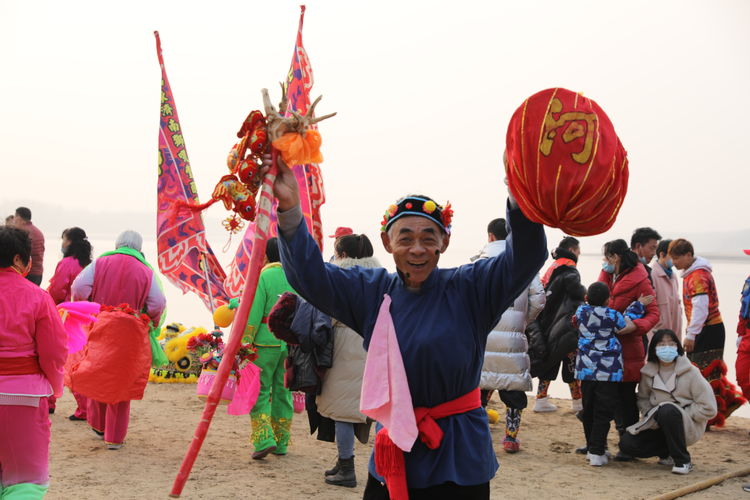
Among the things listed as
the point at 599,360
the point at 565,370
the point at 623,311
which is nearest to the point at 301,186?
the point at 565,370

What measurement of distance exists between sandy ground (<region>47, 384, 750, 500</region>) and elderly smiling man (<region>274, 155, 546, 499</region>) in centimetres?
277

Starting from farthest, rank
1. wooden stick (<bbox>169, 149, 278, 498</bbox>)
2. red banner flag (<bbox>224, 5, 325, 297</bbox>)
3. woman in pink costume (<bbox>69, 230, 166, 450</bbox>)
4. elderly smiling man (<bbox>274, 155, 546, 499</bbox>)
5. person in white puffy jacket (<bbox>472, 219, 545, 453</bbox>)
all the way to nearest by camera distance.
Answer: red banner flag (<bbox>224, 5, 325, 297</bbox>)
person in white puffy jacket (<bbox>472, 219, 545, 453</bbox>)
woman in pink costume (<bbox>69, 230, 166, 450</bbox>)
elderly smiling man (<bbox>274, 155, 546, 499</bbox>)
wooden stick (<bbox>169, 149, 278, 498</bbox>)

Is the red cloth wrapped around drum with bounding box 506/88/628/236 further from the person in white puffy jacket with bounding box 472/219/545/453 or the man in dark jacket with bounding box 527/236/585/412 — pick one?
the man in dark jacket with bounding box 527/236/585/412

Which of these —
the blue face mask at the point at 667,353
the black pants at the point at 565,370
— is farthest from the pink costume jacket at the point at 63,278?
the blue face mask at the point at 667,353

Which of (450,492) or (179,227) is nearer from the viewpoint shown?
(450,492)

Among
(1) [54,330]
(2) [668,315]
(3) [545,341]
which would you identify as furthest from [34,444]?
(2) [668,315]

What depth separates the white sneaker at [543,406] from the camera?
27.0ft

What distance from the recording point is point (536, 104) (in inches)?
93.3

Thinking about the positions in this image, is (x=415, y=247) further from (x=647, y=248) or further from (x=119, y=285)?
(x=647, y=248)

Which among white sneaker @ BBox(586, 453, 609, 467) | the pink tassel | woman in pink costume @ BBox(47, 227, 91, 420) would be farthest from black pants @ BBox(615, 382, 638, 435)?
A: woman in pink costume @ BBox(47, 227, 91, 420)

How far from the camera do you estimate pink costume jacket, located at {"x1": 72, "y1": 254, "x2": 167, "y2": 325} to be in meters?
6.20

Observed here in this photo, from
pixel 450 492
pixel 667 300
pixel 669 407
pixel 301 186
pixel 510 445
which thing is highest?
pixel 301 186

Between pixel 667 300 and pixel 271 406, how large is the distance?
12.9 ft

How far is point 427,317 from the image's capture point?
2658 mm
